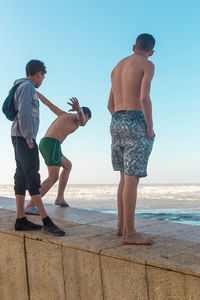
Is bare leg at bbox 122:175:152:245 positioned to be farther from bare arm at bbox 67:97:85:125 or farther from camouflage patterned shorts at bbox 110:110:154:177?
bare arm at bbox 67:97:85:125

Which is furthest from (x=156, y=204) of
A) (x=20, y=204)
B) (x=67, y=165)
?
(x=20, y=204)

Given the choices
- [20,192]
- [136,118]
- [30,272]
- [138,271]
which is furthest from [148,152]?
[30,272]

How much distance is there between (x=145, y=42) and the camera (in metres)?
3.36

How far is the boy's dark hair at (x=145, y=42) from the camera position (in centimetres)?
335

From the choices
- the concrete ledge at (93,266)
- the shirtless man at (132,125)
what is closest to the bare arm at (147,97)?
the shirtless man at (132,125)

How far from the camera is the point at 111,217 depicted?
4938mm

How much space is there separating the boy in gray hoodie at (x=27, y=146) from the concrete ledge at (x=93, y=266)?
1.01 ft

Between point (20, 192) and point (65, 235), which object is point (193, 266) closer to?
point (65, 235)

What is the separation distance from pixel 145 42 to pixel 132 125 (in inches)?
33.4

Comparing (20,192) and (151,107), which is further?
(20,192)

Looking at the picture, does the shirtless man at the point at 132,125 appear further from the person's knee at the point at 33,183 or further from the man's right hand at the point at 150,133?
the person's knee at the point at 33,183

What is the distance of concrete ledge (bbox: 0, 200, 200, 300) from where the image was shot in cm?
246

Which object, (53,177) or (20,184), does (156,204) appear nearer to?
(53,177)

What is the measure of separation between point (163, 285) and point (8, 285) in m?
2.16
